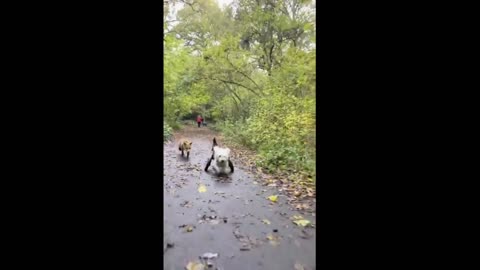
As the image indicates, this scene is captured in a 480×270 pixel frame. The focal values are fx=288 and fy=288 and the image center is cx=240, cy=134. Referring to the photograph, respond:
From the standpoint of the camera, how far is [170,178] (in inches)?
143

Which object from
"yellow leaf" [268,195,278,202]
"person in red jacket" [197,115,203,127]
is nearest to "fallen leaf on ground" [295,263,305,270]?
"yellow leaf" [268,195,278,202]

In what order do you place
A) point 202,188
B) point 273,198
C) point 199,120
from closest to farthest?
point 273,198
point 202,188
point 199,120

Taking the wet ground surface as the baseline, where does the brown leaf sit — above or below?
→ below

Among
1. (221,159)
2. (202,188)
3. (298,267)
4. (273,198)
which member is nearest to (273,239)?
(298,267)

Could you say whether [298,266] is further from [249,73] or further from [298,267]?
[249,73]

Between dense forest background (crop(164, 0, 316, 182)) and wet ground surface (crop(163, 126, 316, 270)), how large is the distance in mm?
490

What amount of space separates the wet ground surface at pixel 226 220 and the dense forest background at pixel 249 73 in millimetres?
490

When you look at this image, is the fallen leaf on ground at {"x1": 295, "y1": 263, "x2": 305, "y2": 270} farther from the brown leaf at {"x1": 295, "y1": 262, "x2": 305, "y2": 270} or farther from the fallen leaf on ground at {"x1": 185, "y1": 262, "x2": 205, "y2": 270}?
the fallen leaf on ground at {"x1": 185, "y1": 262, "x2": 205, "y2": 270}

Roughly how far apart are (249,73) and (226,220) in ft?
8.17

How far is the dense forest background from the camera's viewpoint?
3936 mm

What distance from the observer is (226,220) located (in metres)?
2.79

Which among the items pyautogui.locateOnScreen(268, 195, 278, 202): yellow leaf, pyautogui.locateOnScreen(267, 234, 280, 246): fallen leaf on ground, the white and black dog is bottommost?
pyautogui.locateOnScreen(267, 234, 280, 246): fallen leaf on ground

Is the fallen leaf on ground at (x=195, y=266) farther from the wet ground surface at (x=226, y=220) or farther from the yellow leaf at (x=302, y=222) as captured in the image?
the yellow leaf at (x=302, y=222)
